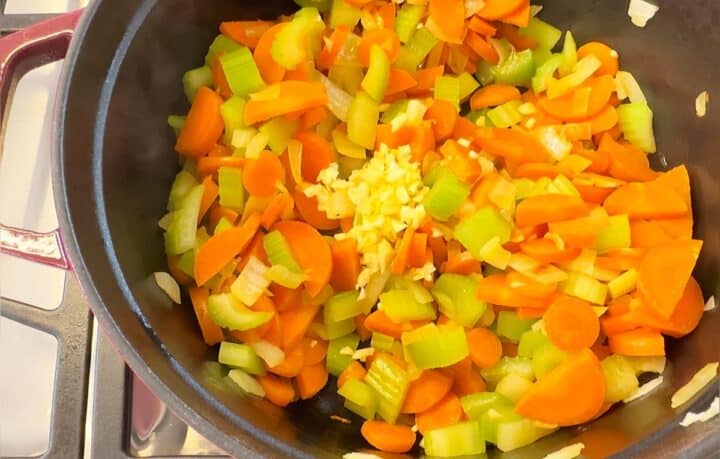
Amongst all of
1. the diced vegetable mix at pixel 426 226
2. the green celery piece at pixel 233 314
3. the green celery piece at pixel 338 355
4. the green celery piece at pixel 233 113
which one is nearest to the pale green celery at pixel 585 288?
the diced vegetable mix at pixel 426 226

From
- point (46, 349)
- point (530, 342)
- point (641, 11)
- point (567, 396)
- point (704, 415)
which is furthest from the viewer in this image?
point (46, 349)

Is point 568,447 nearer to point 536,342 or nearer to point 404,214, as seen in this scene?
point 536,342

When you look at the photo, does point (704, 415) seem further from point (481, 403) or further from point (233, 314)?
point (233, 314)

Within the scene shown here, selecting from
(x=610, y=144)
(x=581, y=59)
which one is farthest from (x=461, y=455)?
(x=581, y=59)

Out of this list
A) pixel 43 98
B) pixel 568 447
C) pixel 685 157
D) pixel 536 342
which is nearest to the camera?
pixel 568 447

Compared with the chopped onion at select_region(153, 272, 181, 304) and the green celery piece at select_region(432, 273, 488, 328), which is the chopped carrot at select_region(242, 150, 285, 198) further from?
the green celery piece at select_region(432, 273, 488, 328)


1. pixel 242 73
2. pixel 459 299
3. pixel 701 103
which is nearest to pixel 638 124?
pixel 701 103
